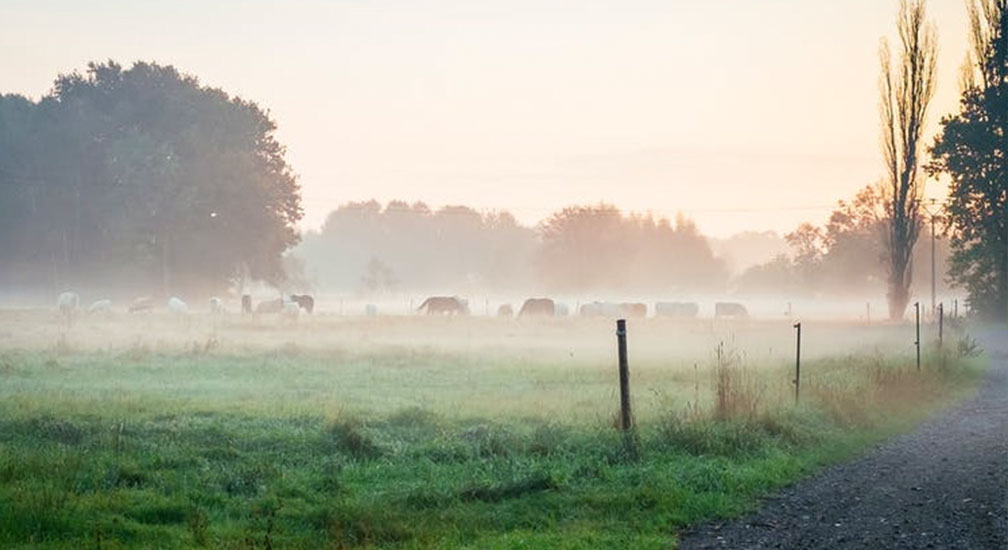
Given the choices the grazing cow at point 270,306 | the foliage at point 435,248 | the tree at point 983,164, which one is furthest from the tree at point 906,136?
the foliage at point 435,248

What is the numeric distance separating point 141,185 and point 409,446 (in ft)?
199

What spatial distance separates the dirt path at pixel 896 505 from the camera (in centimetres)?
950

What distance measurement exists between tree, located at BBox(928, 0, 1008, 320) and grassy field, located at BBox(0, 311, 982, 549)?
101 ft

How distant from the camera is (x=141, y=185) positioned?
68812 mm

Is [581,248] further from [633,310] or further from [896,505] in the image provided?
[896,505]

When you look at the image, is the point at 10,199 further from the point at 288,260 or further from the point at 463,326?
the point at 463,326

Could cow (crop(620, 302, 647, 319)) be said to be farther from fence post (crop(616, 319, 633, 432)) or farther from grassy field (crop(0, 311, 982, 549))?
fence post (crop(616, 319, 633, 432))

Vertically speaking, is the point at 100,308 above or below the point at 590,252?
below

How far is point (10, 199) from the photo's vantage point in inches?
2940

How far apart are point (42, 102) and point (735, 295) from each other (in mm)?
82991

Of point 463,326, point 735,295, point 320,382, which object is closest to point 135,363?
point 320,382

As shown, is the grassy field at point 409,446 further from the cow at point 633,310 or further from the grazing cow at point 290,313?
the cow at point 633,310

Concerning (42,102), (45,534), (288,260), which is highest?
(42,102)

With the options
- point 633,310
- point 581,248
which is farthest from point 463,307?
point 581,248
